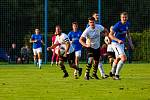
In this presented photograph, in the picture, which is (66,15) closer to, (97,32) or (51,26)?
(51,26)

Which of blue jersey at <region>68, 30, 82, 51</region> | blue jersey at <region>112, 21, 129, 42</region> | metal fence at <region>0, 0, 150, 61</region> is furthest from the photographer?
metal fence at <region>0, 0, 150, 61</region>

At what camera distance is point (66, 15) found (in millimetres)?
42125

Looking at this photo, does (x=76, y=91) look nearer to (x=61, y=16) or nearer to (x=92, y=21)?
(x=92, y=21)

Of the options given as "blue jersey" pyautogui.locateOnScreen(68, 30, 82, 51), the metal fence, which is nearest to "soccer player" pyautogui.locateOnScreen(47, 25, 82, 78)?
"blue jersey" pyautogui.locateOnScreen(68, 30, 82, 51)

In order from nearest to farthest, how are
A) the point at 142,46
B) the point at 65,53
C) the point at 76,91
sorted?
the point at 76,91 → the point at 65,53 → the point at 142,46

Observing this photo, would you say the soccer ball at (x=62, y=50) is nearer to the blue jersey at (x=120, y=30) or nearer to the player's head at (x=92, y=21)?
the player's head at (x=92, y=21)

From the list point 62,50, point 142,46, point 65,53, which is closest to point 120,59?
point 65,53

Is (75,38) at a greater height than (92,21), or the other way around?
(92,21)

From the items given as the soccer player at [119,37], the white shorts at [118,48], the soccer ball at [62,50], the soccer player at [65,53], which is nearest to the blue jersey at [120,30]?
the soccer player at [119,37]

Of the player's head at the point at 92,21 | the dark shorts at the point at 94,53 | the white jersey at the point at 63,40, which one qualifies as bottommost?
the dark shorts at the point at 94,53

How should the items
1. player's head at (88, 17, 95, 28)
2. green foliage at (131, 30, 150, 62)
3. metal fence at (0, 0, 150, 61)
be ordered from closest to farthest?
1. player's head at (88, 17, 95, 28)
2. green foliage at (131, 30, 150, 62)
3. metal fence at (0, 0, 150, 61)

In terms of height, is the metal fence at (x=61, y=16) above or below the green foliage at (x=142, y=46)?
above

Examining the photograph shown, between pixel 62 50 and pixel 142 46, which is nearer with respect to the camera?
pixel 62 50

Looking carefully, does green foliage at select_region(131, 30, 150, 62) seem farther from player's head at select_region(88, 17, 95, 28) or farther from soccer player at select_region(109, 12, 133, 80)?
player's head at select_region(88, 17, 95, 28)
